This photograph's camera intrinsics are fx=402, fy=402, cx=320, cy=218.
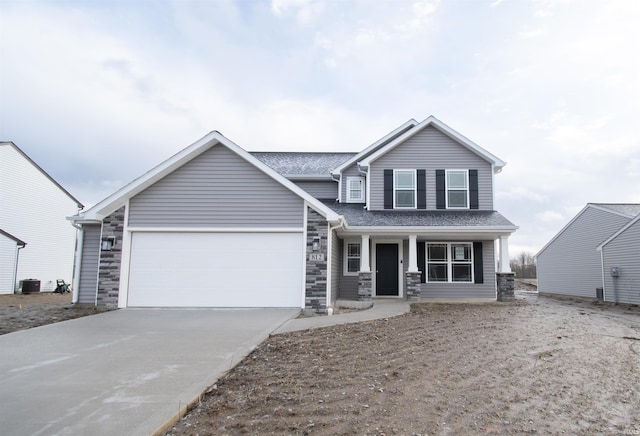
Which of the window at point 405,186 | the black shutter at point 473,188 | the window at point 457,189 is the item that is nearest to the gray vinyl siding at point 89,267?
the window at point 405,186

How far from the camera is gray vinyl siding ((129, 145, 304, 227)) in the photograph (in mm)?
11219

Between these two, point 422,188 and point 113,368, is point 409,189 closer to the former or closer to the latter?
A: point 422,188

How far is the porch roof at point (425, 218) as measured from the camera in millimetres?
13391

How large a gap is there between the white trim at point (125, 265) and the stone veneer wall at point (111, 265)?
75mm

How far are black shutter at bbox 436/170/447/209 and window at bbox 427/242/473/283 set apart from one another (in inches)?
58.6

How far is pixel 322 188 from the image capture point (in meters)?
17.2

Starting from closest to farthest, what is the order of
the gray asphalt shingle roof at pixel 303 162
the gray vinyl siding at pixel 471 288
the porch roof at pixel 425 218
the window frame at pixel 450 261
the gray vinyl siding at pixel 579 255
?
the porch roof at pixel 425 218
the gray vinyl siding at pixel 471 288
the window frame at pixel 450 261
the gray asphalt shingle roof at pixel 303 162
the gray vinyl siding at pixel 579 255

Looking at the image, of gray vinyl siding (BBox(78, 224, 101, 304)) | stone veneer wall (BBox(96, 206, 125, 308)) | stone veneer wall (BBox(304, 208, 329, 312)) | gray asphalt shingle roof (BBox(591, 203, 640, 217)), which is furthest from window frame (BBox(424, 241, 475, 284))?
gray vinyl siding (BBox(78, 224, 101, 304))

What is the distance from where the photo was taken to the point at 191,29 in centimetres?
1230

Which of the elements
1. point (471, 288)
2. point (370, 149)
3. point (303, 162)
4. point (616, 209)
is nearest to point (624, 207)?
point (616, 209)

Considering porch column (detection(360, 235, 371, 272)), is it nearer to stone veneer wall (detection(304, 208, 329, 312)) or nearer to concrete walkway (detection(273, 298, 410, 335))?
concrete walkway (detection(273, 298, 410, 335))

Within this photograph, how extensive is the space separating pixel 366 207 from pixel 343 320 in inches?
278

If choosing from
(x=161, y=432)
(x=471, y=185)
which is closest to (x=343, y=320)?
(x=161, y=432)

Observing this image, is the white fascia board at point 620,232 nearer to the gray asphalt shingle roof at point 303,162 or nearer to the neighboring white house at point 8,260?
the gray asphalt shingle roof at point 303,162
